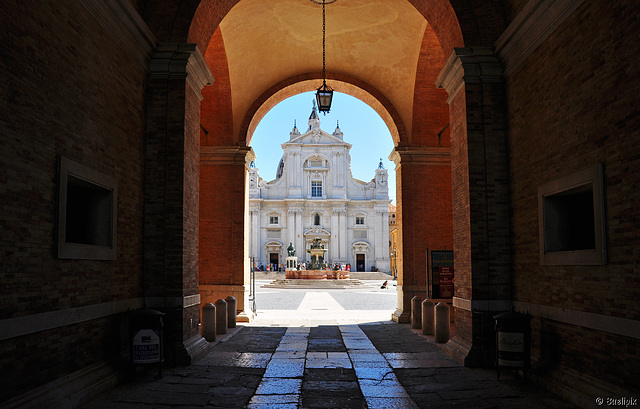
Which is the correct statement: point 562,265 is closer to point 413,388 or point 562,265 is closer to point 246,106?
point 413,388

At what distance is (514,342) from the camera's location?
6961mm

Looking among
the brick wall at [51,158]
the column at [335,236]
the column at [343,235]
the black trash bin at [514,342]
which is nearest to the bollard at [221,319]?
the brick wall at [51,158]

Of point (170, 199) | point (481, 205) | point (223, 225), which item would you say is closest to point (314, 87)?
point (223, 225)

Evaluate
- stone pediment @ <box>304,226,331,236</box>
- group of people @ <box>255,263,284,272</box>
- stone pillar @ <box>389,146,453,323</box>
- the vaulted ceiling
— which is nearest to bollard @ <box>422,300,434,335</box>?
stone pillar @ <box>389,146,453,323</box>

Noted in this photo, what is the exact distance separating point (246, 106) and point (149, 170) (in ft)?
23.4

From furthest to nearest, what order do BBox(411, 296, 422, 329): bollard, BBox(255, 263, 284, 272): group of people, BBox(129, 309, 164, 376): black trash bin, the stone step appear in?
BBox(255, 263, 284, 272): group of people < the stone step < BBox(411, 296, 422, 329): bollard < BBox(129, 309, 164, 376): black trash bin

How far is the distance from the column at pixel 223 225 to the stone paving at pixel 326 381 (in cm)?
317

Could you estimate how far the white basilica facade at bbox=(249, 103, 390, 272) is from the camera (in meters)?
63.9

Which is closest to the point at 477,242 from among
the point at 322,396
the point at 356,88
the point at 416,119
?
the point at 322,396

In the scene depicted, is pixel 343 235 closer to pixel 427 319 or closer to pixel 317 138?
pixel 317 138

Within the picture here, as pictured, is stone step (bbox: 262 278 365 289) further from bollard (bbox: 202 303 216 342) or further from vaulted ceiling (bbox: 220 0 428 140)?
bollard (bbox: 202 303 216 342)

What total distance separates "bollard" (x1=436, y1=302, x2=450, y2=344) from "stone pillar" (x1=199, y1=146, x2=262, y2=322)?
18.7ft

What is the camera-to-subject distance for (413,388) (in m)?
6.80

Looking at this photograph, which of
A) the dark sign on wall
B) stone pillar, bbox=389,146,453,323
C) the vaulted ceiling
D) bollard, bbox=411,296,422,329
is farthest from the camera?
stone pillar, bbox=389,146,453,323
